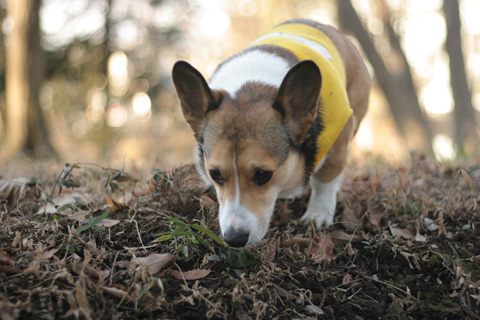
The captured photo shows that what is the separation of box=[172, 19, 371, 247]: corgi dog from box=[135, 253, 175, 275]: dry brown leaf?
14.8 inches

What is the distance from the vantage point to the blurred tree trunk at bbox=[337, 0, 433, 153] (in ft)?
38.1

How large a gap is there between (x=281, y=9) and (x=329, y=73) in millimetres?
16394

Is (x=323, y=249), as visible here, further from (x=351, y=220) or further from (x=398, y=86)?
(x=398, y=86)

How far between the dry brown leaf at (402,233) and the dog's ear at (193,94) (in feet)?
5.42

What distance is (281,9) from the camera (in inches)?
726

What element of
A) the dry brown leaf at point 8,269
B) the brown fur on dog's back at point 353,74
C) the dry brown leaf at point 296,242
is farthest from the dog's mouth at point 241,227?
the brown fur on dog's back at point 353,74

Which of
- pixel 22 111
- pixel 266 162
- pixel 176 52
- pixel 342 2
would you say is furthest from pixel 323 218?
pixel 176 52

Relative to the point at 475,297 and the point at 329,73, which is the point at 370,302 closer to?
the point at 475,297

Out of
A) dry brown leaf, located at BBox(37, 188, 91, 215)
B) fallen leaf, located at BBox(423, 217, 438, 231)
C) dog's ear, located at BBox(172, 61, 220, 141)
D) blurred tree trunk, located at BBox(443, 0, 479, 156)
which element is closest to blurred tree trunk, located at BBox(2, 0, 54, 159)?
dry brown leaf, located at BBox(37, 188, 91, 215)

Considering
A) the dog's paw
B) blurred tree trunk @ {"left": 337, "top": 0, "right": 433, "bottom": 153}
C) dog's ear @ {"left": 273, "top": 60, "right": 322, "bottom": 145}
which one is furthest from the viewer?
blurred tree trunk @ {"left": 337, "top": 0, "right": 433, "bottom": 153}

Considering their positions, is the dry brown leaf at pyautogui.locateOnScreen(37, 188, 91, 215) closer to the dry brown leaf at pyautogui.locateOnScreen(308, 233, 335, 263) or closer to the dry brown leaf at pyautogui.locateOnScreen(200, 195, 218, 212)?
the dry brown leaf at pyautogui.locateOnScreen(200, 195, 218, 212)

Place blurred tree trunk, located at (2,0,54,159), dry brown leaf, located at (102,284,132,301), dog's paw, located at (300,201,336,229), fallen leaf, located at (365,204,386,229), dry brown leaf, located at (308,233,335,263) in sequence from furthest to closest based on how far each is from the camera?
blurred tree trunk, located at (2,0,54,159) < dog's paw, located at (300,201,336,229) < fallen leaf, located at (365,204,386,229) < dry brown leaf, located at (308,233,335,263) < dry brown leaf, located at (102,284,132,301)

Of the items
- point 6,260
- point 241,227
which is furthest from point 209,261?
point 6,260

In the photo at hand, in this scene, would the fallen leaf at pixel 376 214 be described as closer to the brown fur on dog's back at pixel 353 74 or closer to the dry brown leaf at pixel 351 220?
the dry brown leaf at pixel 351 220
